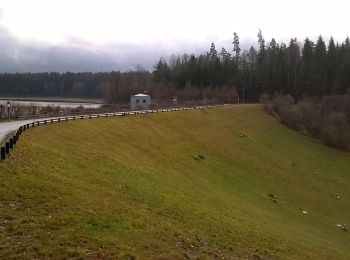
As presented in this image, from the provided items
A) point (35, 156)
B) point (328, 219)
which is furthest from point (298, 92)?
point (35, 156)

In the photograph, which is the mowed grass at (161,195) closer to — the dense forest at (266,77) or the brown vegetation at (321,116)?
the brown vegetation at (321,116)

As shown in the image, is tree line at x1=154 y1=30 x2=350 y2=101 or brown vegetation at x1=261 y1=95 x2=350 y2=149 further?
tree line at x1=154 y1=30 x2=350 y2=101

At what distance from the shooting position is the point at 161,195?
25.1 meters

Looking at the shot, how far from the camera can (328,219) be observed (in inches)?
1563

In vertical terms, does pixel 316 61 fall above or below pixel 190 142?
above

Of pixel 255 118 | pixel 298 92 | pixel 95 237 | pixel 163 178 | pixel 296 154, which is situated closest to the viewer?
pixel 95 237

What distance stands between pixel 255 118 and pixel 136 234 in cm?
7544

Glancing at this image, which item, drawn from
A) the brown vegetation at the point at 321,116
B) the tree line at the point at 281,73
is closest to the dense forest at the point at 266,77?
the tree line at the point at 281,73

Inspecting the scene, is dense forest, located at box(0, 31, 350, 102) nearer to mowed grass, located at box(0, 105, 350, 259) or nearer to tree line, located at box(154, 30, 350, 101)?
tree line, located at box(154, 30, 350, 101)

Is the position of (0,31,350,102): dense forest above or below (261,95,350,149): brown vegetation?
above

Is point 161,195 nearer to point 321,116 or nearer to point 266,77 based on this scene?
point 321,116

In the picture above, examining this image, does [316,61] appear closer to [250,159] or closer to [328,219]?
[250,159]

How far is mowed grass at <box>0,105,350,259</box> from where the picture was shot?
49.7 ft

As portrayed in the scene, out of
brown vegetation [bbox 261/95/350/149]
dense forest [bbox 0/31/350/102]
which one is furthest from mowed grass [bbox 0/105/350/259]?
dense forest [bbox 0/31/350/102]
